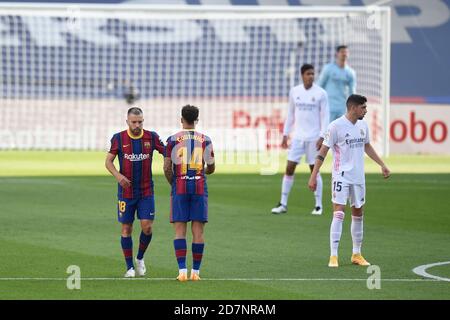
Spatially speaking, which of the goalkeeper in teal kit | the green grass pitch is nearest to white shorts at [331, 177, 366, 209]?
the green grass pitch

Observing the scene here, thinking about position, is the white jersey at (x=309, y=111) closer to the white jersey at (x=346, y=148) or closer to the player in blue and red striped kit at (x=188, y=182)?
the white jersey at (x=346, y=148)

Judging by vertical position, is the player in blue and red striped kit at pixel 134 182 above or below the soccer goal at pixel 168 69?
below

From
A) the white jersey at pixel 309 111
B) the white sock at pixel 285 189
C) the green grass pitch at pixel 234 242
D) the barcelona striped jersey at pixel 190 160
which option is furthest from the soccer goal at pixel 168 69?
the barcelona striped jersey at pixel 190 160

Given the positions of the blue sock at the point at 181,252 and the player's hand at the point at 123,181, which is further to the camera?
the player's hand at the point at 123,181

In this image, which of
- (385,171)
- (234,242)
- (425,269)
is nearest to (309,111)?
(234,242)

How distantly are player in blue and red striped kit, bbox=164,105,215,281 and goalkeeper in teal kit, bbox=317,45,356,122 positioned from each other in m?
11.4

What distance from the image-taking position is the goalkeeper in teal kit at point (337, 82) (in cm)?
2284

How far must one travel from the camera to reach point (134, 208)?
12086mm

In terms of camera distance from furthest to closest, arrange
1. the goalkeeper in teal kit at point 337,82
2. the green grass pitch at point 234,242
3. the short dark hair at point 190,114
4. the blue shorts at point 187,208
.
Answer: the goalkeeper in teal kit at point 337,82
the blue shorts at point 187,208
the short dark hair at point 190,114
the green grass pitch at point 234,242

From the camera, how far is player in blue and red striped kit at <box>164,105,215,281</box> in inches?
455

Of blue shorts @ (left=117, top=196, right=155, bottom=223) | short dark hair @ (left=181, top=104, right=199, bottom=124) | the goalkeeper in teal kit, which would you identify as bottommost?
blue shorts @ (left=117, top=196, right=155, bottom=223)

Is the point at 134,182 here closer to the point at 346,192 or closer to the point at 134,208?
the point at 134,208

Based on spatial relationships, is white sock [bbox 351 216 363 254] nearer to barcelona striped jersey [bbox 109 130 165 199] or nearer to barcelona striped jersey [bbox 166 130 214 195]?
barcelona striped jersey [bbox 166 130 214 195]

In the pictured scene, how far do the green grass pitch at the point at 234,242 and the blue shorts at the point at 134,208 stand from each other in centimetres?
56
